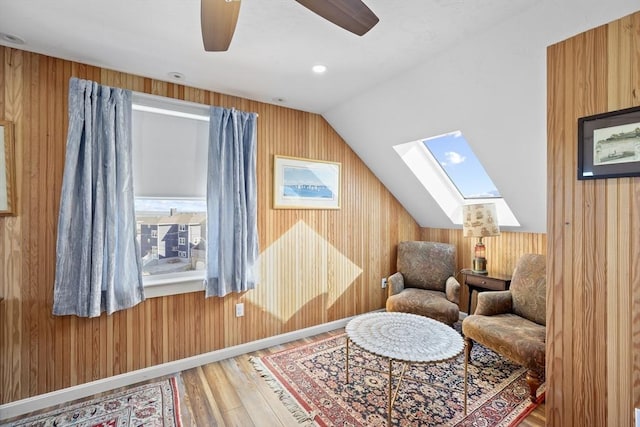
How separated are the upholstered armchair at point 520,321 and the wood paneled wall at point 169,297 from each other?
1.48m

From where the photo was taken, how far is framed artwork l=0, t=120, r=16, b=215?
6.32 ft

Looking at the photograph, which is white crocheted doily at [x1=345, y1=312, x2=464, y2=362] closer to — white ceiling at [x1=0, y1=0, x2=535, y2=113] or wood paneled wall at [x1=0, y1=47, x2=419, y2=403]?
wood paneled wall at [x1=0, y1=47, x2=419, y2=403]

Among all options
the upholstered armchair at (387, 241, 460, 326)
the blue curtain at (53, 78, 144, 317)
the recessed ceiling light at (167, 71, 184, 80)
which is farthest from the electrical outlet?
the recessed ceiling light at (167, 71, 184, 80)

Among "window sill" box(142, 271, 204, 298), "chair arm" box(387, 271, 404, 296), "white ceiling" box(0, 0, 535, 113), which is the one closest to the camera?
"white ceiling" box(0, 0, 535, 113)

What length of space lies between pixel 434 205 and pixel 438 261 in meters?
0.68

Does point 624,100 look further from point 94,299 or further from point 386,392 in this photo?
point 94,299

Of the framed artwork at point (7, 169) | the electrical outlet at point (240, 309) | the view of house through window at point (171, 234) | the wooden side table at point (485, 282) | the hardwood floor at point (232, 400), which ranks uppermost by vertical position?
the framed artwork at point (7, 169)

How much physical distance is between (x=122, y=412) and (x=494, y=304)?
9.91 feet

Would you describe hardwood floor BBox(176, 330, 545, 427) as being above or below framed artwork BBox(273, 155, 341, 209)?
below

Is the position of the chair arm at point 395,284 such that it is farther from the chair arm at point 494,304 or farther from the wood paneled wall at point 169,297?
the chair arm at point 494,304

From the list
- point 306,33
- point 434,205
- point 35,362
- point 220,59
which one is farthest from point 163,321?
point 434,205

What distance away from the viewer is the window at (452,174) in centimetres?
315

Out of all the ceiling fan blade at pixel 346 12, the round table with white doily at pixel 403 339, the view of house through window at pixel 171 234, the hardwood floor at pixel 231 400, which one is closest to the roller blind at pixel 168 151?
the view of house through window at pixel 171 234

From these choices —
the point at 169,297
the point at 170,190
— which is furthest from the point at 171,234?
the point at 169,297
